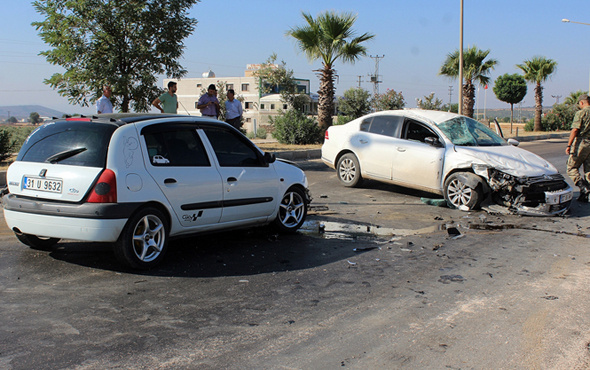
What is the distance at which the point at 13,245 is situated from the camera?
6.31 metres

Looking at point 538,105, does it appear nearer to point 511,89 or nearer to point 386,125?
point 511,89

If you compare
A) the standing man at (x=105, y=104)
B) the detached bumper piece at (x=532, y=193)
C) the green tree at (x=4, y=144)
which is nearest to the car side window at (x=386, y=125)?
the detached bumper piece at (x=532, y=193)

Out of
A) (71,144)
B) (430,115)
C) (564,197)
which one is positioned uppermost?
(430,115)

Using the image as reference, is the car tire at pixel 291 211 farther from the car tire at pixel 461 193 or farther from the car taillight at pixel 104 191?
the car tire at pixel 461 193

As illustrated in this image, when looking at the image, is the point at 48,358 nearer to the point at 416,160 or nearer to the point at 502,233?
the point at 502,233

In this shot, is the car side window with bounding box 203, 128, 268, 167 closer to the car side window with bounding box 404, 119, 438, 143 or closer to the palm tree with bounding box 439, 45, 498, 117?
the car side window with bounding box 404, 119, 438, 143

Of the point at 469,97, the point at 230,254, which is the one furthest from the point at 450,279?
the point at 469,97

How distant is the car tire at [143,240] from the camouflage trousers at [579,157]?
848 cm

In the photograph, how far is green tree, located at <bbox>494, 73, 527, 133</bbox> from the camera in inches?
1731

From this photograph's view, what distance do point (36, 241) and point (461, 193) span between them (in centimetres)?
666

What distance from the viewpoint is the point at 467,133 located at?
10.0 meters

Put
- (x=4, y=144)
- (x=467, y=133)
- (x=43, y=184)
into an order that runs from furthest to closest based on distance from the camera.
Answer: (x=4, y=144) < (x=467, y=133) < (x=43, y=184)

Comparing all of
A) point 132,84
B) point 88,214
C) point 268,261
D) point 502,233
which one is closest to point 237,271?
point 268,261

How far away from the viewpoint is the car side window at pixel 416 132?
10203 mm
